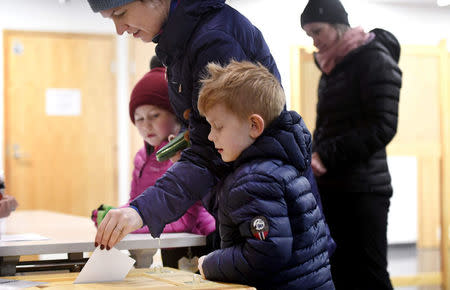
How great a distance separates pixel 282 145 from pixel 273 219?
196mm

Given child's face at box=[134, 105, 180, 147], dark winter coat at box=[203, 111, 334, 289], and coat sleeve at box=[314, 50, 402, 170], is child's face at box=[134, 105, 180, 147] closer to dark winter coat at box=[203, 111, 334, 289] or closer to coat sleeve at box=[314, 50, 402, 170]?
coat sleeve at box=[314, 50, 402, 170]

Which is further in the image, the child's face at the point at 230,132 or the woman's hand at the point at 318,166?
the woman's hand at the point at 318,166

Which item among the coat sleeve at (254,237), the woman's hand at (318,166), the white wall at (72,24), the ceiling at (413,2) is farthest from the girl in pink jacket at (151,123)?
the white wall at (72,24)

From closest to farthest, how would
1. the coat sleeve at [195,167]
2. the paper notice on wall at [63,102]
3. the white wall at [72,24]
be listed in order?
the coat sleeve at [195,167] → the white wall at [72,24] → the paper notice on wall at [63,102]

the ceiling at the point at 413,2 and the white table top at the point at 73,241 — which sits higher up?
the ceiling at the point at 413,2

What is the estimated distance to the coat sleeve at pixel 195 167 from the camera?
1.69 m

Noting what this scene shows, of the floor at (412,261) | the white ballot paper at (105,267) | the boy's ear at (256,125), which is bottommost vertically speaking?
the floor at (412,261)

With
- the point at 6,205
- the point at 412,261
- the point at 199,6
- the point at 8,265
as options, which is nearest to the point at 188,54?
the point at 199,6

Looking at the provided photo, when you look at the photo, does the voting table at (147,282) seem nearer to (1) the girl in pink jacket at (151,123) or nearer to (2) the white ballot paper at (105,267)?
(2) the white ballot paper at (105,267)

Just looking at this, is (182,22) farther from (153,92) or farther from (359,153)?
(359,153)

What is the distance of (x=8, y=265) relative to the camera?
189 centimetres

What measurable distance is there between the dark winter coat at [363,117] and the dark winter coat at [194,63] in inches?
36.1

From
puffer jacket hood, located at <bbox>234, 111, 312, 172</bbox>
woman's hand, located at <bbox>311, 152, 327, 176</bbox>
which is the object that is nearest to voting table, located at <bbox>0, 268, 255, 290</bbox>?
puffer jacket hood, located at <bbox>234, 111, 312, 172</bbox>

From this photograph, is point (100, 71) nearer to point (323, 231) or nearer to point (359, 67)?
point (359, 67)
